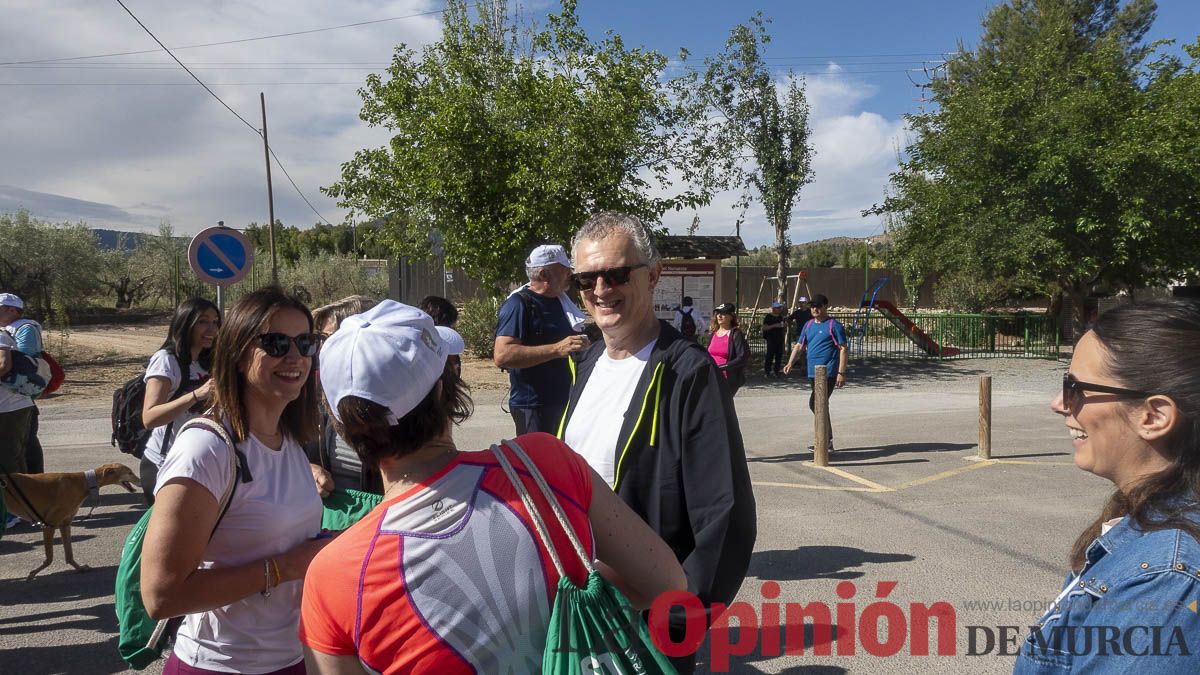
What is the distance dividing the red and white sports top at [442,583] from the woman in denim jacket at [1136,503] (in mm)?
886

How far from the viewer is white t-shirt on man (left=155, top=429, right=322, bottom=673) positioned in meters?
2.15

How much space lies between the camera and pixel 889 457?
9500 mm

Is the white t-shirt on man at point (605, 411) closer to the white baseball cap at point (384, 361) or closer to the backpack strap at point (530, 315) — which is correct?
the white baseball cap at point (384, 361)

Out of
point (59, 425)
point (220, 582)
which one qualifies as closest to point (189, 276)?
point (59, 425)

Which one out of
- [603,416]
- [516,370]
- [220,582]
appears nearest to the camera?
[220,582]

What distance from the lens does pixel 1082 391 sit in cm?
166

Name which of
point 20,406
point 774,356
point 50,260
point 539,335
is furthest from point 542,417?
point 50,260

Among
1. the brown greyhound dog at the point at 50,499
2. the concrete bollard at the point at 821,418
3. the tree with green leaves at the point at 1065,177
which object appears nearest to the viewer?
the brown greyhound dog at the point at 50,499

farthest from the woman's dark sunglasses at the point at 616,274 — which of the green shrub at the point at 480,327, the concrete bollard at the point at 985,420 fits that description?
the green shrub at the point at 480,327

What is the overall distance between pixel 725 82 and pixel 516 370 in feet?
57.1

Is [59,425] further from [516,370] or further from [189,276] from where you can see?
[189,276]

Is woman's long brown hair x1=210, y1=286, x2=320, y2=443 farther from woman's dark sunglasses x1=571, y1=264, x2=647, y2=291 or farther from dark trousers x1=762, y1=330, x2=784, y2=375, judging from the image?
dark trousers x1=762, y1=330, x2=784, y2=375

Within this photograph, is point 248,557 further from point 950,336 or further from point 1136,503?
point 950,336

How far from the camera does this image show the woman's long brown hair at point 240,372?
7.64 feet
